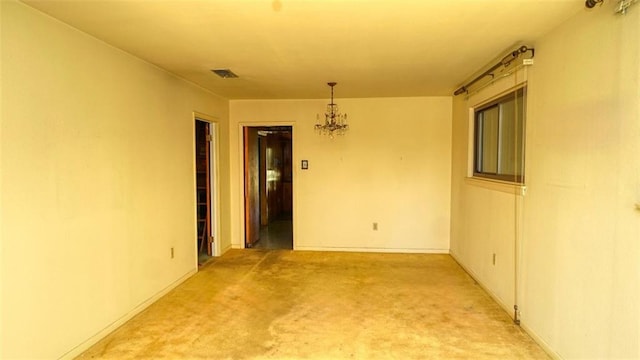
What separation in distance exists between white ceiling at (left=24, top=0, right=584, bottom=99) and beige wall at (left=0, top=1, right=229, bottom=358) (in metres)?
0.23

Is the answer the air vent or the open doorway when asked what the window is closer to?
the air vent

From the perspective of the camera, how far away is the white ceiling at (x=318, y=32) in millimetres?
2164

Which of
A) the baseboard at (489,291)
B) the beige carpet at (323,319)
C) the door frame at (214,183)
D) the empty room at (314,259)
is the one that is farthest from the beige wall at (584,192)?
the door frame at (214,183)

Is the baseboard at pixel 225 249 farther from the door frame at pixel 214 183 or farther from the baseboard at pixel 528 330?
the baseboard at pixel 528 330

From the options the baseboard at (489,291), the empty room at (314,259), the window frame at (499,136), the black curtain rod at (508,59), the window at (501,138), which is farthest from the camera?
the baseboard at (489,291)

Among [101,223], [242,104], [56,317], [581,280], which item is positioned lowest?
[56,317]

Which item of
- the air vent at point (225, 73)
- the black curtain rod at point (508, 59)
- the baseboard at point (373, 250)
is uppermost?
the air vent at point (225, 73)

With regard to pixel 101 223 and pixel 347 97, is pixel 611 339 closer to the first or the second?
pixel 101 223

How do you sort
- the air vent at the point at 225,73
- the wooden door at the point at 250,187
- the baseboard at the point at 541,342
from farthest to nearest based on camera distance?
the wooden door at the point at 250,187 < the air vent at the point at 225,73 < the baseboard at the point at 541,342

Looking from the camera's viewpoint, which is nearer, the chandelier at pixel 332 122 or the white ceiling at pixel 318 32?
the white ceiling at pixel 318 32

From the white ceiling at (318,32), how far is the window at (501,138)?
1.50ft

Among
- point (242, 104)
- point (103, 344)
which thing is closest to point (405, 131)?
point (242, 104)

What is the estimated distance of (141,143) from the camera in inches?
130

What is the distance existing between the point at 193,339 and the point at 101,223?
1120 millimetres
